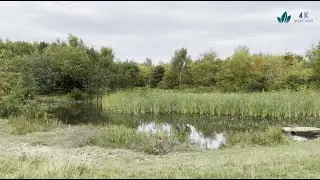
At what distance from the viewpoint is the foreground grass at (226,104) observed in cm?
1947

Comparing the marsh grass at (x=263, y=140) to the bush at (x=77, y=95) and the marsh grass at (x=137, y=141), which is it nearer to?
the marsh grass at (x=137, y=141)

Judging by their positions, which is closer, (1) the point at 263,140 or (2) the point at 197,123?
(1) the point at 263,140

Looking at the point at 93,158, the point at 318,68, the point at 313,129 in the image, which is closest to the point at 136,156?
the point at 93,158

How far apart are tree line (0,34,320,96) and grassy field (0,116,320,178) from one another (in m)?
18.0

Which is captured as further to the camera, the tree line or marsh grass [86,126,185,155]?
the tree line

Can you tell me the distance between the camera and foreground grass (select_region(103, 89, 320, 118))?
19469mm

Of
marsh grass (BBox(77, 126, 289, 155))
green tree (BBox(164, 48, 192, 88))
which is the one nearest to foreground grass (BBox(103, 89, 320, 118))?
marsh grass (BBox(77, 126, 289, 155))

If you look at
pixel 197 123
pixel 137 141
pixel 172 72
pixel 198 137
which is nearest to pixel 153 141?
pixel 137 141

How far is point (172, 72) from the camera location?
38.8 metres

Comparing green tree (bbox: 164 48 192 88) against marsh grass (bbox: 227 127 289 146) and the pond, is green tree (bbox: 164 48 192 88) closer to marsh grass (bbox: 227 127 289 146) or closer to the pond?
the pond

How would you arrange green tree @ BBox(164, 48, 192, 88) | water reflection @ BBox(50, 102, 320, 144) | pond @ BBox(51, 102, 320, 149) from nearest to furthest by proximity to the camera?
pond @ BBox(51, 102, 320, 149) < water reflection @ BBox(50, 102, 320, 144) < green tree @ BBox(164, 48, 192, 88)

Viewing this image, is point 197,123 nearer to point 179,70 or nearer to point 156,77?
point 179,70

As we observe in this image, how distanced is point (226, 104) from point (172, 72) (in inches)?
731

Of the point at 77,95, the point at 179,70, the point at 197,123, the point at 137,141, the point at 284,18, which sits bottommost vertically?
the point at 197,123
